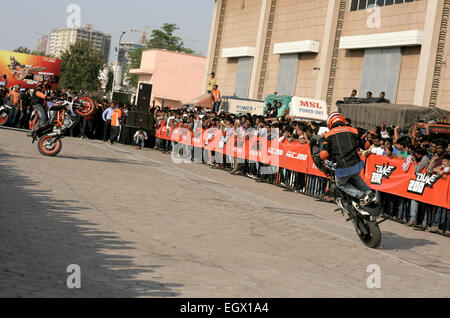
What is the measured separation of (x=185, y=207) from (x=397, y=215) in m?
5.72

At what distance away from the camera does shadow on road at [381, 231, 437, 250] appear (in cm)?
1064

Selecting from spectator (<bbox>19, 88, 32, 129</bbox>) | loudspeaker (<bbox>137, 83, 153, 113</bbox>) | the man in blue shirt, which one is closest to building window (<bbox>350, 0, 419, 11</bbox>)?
loudspeaker (<bbox>137, 83, 153, 113</bbox>)

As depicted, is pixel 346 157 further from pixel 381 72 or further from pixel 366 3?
pixel 366 3

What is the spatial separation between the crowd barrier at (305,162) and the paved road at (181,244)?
103cm

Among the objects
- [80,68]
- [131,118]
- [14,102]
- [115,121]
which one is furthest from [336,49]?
[80,68]

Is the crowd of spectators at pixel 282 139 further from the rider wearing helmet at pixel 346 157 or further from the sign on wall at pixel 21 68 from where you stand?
the sign on wall at pixel 21 68

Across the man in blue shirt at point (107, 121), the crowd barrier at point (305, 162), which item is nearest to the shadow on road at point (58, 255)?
the crowd barrier at point (305, 162)

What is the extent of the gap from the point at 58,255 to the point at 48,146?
11543 mm

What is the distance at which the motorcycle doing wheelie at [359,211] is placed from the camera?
994 centimetres

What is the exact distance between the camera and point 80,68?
100312mm

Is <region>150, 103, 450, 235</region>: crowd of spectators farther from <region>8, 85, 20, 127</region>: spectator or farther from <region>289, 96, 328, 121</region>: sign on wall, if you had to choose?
<region>8, 85, 20, 127</region>: spectator

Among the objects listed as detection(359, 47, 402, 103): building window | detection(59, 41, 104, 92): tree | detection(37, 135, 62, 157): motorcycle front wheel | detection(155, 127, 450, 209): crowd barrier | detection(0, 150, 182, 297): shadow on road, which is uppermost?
detection(59, 41, 104, 92): tree

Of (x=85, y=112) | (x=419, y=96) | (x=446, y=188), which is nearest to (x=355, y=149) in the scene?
(x=446, y=188)

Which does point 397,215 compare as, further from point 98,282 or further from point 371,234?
point 98,282
